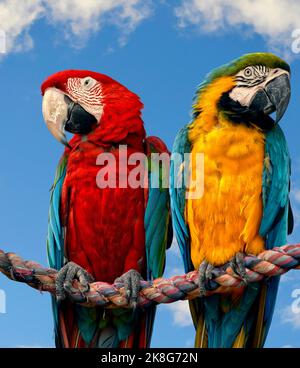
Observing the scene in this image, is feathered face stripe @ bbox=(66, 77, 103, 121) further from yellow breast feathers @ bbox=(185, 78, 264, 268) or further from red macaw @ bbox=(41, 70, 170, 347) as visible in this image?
yellow breast feathers @ bbox=(185, 78, 264, 268)

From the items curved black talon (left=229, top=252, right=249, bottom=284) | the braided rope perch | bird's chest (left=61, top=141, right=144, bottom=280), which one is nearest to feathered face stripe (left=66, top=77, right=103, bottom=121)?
bird's chest (left=61, top=141, right=144, bottom=280)

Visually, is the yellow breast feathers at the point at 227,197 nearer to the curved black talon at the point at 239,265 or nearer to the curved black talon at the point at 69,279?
the curved black talon at the point at 239,265

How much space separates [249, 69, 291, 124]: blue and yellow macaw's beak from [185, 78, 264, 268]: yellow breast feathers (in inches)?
7.2

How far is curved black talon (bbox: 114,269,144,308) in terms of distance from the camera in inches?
143

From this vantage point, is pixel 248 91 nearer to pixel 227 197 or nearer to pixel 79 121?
pixel 227 197

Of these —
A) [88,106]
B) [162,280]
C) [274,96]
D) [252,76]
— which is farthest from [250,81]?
[162,280]

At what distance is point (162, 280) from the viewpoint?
3.46 meters

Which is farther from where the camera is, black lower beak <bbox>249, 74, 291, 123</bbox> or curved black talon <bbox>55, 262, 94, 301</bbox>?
black lower beak <bbox>249, 74, 291, 123</bbox>

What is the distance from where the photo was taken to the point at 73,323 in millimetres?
4039

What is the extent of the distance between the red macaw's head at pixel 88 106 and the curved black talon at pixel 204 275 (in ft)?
3.20

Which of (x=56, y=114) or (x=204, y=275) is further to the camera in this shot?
(x=56, y=114)

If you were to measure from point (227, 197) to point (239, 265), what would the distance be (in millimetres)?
409

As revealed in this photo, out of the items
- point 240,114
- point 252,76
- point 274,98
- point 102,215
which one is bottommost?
point 102,215

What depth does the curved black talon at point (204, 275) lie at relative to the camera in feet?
11.6
